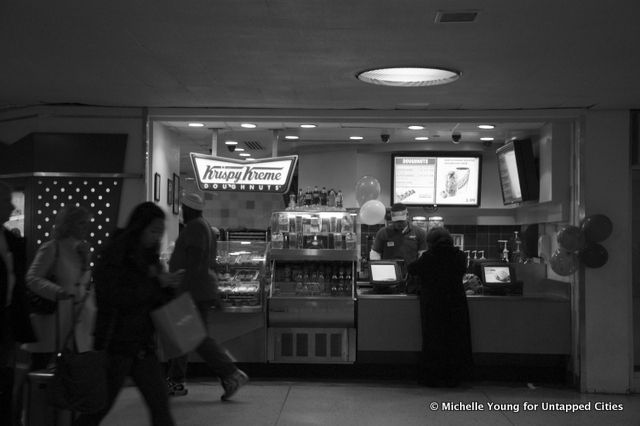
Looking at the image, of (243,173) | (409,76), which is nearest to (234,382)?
(243,173)

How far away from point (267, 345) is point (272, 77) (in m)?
2.84

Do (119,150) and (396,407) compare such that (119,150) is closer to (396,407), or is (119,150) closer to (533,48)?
(396,407)

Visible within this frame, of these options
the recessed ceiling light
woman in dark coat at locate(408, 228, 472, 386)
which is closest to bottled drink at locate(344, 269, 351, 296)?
woman in dark coat at locate(408, 228, 472, 386)

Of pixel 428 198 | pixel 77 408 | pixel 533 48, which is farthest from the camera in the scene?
pixel 428 198

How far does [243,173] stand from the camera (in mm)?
7836

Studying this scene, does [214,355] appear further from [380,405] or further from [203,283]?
[380,405]

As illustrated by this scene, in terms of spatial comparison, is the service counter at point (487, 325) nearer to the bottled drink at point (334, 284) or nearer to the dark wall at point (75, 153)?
the bottled drink at point (334, 284)

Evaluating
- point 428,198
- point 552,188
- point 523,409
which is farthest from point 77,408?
point 428,198

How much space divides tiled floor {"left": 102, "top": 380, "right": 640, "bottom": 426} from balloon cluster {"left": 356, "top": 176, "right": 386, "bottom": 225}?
239cm

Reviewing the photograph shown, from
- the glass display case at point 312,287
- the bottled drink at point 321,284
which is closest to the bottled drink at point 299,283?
the glass display case at point 312,287

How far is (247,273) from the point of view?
25.3 ft

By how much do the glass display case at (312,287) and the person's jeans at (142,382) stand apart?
145 inches

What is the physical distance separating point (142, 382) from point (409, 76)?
3.66 metres

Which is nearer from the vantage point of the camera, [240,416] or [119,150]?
[240,416]
